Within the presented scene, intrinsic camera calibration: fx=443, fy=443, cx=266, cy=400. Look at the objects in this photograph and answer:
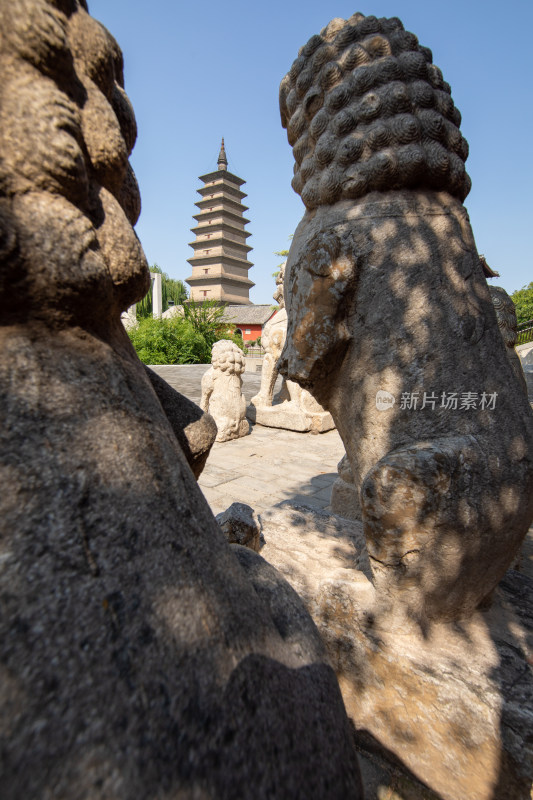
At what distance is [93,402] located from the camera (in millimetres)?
715

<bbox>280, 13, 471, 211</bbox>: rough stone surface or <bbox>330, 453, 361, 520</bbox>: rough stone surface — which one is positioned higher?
<bbox>280, 13, 471, 211</bbox>: rough stone surface

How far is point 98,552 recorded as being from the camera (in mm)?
604

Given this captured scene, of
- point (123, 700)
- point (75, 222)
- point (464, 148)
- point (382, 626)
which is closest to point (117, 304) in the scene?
point (75, 222)

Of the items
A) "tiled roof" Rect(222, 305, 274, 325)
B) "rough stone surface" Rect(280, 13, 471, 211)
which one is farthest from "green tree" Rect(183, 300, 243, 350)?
"rough stone surface" Rect(280, 13, 471, 211)

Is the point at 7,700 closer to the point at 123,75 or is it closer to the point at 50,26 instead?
the point at 50,26

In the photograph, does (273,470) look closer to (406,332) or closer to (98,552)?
(406,332)

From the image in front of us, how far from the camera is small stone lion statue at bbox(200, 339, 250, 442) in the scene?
6.49m

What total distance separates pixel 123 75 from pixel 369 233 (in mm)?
929

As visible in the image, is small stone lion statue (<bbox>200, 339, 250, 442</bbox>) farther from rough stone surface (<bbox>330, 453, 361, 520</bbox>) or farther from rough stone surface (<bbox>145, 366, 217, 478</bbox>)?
rough stone surface (<bbox>145, 366, 217, 478</bbox>)

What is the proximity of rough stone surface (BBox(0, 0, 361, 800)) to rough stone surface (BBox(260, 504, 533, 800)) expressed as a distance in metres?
0.75

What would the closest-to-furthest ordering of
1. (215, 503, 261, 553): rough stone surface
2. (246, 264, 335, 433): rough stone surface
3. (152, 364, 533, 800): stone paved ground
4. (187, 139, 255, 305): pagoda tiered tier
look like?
(215, 503, 261, 553): rough stone surface, (152, 364, 533, 800): stone paved ground, (246, 264, 335, 433): rough stone surface, (187, 139, 255, 305): pagoda tiered tier

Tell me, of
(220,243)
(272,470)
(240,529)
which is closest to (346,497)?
(240,529)

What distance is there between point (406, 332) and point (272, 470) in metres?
3.85

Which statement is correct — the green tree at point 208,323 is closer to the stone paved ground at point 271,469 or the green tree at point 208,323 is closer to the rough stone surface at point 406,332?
the stone paved ground at point 271,469
